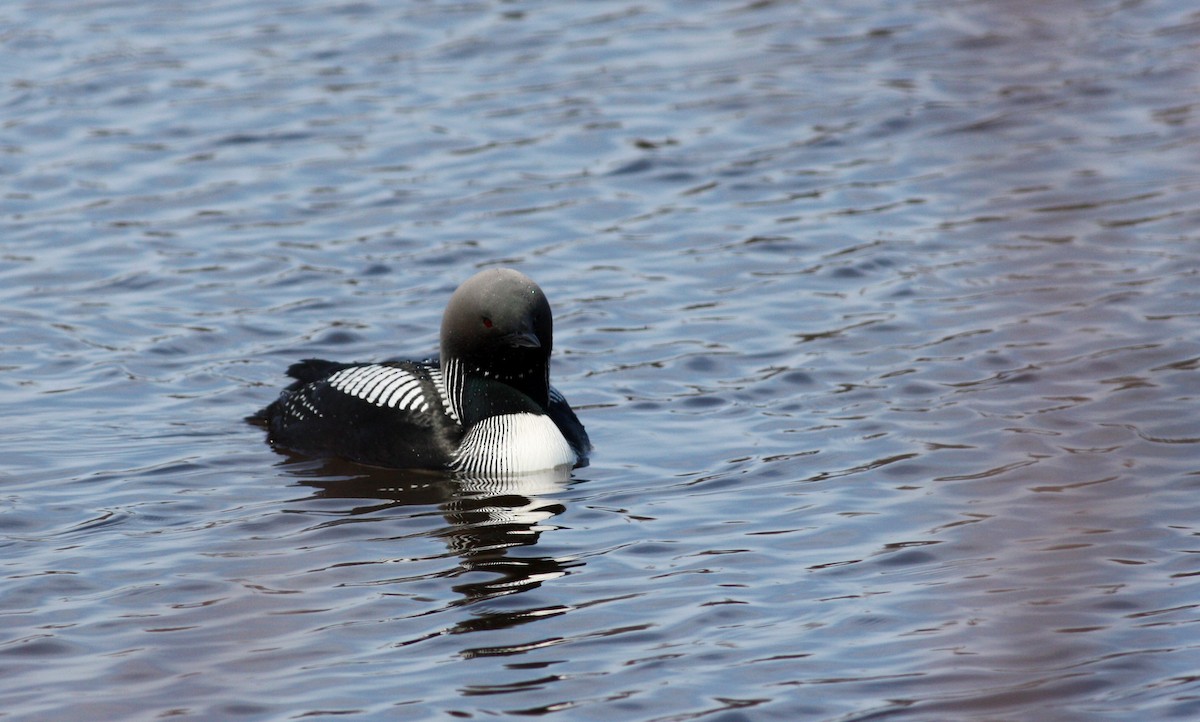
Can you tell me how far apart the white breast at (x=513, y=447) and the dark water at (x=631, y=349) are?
0.10 m

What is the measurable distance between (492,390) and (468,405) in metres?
0.12

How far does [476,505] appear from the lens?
6887 millimetres

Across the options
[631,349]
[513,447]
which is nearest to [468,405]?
[513,447]

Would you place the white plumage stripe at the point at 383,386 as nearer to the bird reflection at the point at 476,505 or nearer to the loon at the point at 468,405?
the loon at the point at 468,405

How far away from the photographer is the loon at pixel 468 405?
720cm

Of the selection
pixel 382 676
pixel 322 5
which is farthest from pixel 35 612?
pixel 322 5

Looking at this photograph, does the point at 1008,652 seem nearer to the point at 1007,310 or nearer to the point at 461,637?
the point at 461,637

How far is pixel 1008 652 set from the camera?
208 inches

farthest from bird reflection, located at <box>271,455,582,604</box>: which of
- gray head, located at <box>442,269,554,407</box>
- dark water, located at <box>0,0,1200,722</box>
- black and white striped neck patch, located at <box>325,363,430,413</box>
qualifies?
gray head, located at <box>442,269,554,407</box>

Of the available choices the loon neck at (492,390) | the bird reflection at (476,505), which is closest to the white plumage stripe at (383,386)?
→ the loon neck at (492,390)

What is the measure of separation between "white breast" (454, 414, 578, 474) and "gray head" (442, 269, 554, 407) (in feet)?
0.71

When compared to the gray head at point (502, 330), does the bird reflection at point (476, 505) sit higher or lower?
lower

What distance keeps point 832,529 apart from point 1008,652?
1170 millimetres

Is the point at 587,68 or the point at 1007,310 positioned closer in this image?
the point at 1007,310
